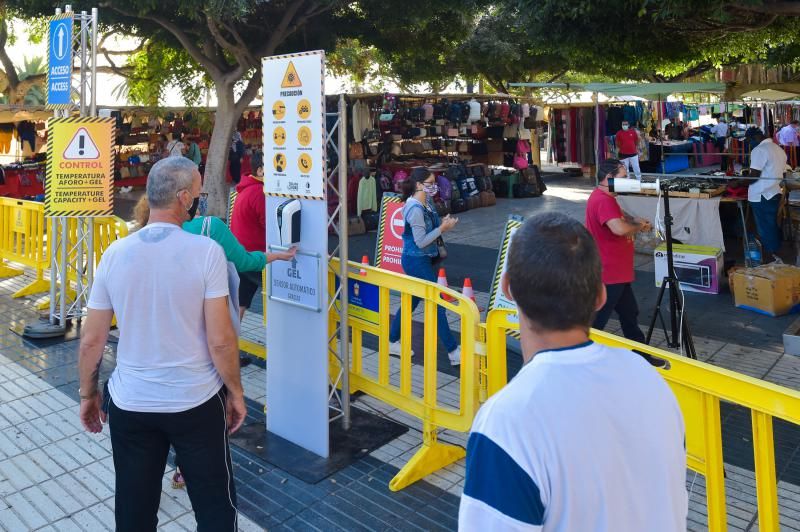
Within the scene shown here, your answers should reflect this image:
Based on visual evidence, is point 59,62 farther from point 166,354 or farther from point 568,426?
point 568,426

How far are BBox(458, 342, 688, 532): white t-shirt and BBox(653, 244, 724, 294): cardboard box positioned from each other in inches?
309

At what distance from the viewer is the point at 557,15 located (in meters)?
8.77

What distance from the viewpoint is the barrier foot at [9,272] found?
1024 cm

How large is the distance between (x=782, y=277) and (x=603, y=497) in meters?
7.67

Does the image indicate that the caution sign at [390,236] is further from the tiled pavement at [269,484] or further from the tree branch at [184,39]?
the tree branch at [184,39]

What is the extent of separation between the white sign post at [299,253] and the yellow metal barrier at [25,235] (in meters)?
5.23

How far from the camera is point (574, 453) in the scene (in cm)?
137

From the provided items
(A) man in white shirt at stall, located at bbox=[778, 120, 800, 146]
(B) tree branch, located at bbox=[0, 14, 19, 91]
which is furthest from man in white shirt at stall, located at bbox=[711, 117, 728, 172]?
(B) tree branch, located at bbox=[0, 14, 19, 91]

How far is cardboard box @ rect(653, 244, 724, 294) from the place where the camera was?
8.86 meters

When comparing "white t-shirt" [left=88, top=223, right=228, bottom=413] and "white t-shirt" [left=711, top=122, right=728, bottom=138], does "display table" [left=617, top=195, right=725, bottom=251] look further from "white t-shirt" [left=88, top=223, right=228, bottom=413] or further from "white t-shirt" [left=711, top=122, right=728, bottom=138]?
"white t-shirt" [left=711, top=122, right=728, bottom=138]

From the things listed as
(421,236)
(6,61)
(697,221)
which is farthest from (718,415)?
(6,61)

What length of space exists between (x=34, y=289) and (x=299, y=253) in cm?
610

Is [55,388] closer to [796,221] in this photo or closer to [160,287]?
[160,287]

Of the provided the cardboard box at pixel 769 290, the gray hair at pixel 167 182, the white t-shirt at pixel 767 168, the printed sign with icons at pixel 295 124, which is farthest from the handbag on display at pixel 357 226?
the gray hair at pixel 167 182
